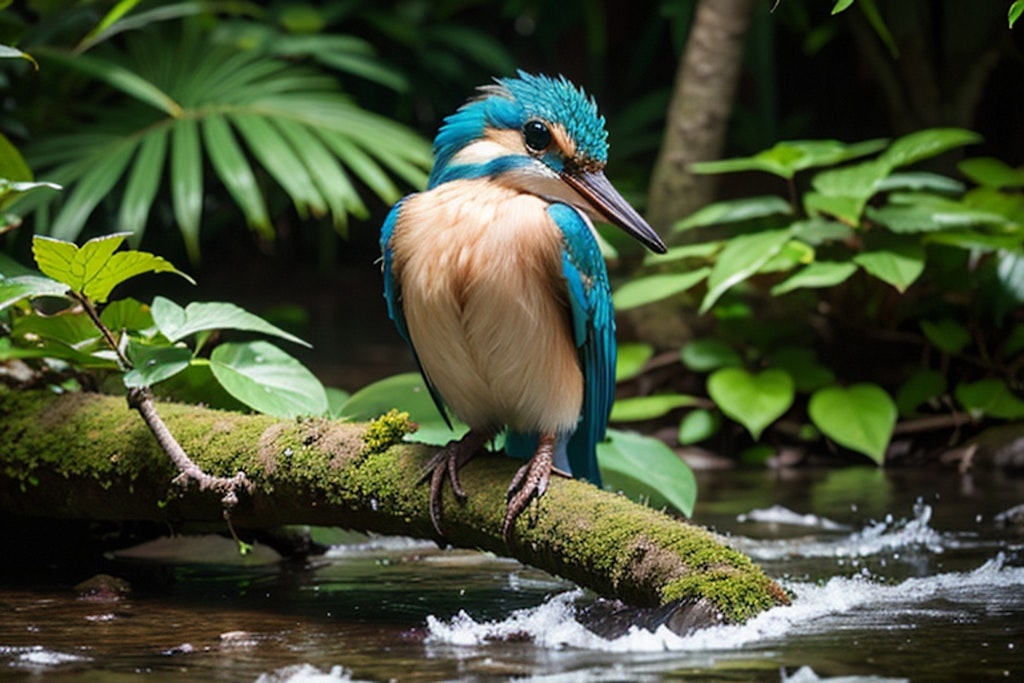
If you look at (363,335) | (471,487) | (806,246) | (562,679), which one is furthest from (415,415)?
(363,335)

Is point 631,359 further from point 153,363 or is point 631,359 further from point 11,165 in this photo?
point 153,363

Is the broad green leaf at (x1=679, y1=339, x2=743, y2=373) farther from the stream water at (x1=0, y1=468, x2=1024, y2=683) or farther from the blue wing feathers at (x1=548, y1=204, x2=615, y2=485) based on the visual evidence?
the blue wing feathers at (x1=548, y1=204, x2=615, y2=485)

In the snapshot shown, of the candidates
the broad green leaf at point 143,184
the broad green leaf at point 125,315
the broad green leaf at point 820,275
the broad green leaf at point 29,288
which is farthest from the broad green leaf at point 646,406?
the broad green leaf at point 29,288

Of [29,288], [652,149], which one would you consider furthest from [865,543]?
[652,149]

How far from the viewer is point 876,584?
3389mm

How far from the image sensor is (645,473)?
4043 mm

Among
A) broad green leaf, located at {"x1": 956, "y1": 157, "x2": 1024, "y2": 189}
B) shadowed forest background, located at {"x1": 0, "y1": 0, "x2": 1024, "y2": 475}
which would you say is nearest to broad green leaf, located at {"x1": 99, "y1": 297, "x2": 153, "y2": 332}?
shadowed forest background, located at {"x1": 0, "y1": 0, "x2": 1024, "y2": 475}

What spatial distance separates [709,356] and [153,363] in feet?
11.3

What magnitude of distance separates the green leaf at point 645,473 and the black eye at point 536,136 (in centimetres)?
118

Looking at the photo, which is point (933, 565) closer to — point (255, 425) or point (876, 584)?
point (876, 584)

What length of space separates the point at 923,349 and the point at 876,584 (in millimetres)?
3421

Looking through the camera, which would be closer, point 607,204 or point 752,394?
point 607,204

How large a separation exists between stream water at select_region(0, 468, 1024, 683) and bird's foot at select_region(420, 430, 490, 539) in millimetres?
254

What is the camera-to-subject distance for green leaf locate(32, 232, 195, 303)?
3143mm
